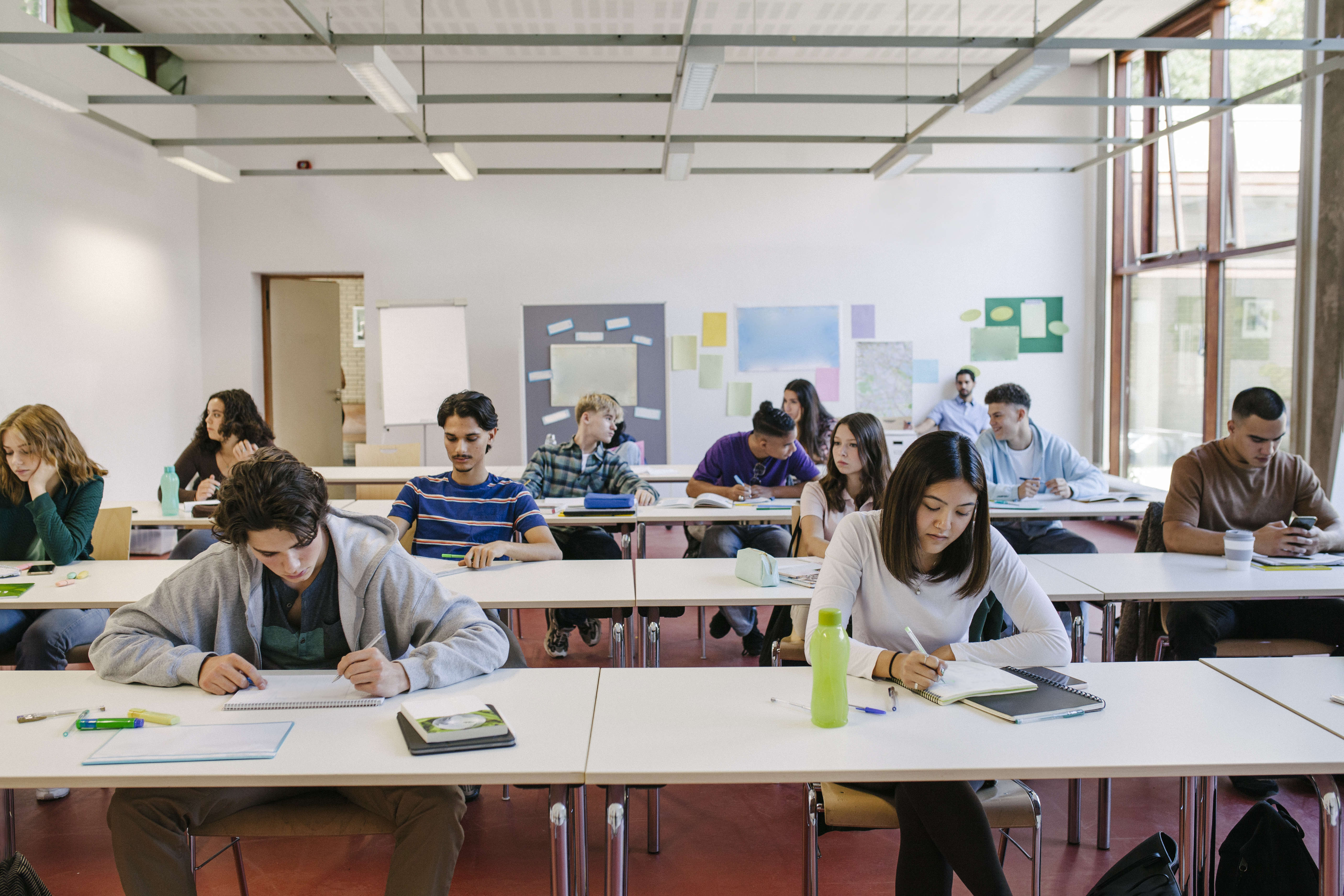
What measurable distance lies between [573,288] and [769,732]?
6.59 m

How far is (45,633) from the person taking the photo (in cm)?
274

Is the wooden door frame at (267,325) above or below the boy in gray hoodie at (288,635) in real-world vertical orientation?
above

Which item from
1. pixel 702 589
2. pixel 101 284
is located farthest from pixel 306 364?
pixel 702 589

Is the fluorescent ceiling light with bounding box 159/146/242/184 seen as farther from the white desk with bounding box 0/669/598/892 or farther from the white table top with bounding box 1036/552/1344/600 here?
the white table top with bounding box 1036/552/1344/600

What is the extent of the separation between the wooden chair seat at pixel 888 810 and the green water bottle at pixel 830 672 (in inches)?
8.6

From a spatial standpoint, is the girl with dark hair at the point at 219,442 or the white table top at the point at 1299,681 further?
the girl with dark hair at the point at 219,442

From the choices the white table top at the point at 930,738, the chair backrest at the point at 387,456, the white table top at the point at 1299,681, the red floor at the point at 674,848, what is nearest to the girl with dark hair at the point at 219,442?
the chair backrest at the point at 387,456

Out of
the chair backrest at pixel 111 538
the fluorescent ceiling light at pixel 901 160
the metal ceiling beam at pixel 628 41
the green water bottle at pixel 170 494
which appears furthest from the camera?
the fluorescent ceiling light at pixel 901 160

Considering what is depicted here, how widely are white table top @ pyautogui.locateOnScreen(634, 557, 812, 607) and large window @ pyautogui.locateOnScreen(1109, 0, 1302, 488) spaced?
137 inches

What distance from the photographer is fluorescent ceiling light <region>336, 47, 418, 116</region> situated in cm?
381

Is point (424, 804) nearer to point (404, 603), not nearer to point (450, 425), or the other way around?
point (404, 603)

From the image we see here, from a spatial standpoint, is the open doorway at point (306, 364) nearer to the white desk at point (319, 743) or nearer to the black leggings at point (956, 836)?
the white desk at point (319, 743)

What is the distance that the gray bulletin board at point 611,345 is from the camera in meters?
7.70

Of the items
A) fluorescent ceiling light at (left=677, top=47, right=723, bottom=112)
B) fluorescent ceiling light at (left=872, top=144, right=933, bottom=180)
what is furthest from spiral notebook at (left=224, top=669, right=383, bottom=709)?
fluorescent ceiling light at (left=872, top=144, right=933, bottom=180)
